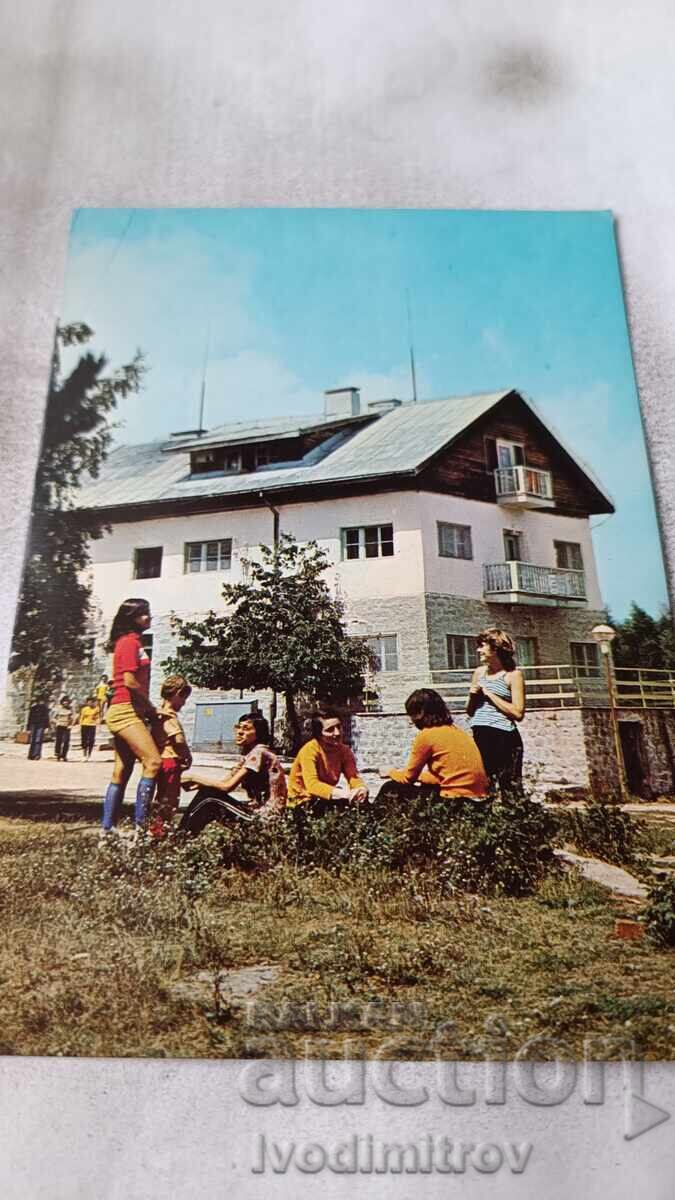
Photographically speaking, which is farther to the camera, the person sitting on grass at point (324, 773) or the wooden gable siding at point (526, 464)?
the wooden gable siding at point (526, 464)

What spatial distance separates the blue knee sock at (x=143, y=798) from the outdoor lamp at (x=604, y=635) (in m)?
2.39

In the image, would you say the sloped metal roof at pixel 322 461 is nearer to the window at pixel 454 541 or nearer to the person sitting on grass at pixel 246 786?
the window at pixel 454 541

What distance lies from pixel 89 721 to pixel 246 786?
0.90 metres

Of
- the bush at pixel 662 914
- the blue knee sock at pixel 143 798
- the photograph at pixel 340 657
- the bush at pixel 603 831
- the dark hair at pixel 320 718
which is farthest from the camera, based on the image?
the dark hair at pixel 320 718

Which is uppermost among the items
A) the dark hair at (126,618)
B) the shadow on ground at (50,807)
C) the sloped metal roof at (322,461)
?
the sloped metal roof at (322,461)

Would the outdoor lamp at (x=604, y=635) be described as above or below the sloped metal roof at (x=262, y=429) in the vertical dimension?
below

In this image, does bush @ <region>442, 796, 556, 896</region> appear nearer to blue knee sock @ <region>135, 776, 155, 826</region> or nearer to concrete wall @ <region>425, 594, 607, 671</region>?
concrete wall @ <region>425, 594, 607, 671</region>

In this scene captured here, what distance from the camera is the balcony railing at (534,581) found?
179 inches

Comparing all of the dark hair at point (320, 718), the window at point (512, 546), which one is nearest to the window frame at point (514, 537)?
the window at point (512, 546)

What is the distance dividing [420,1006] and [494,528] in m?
2.45

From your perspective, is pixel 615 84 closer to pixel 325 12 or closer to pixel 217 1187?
pixel 325 12

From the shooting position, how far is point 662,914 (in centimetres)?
388

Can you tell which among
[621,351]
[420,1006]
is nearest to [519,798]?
[420,1006]

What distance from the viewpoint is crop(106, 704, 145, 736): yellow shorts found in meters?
4.40
